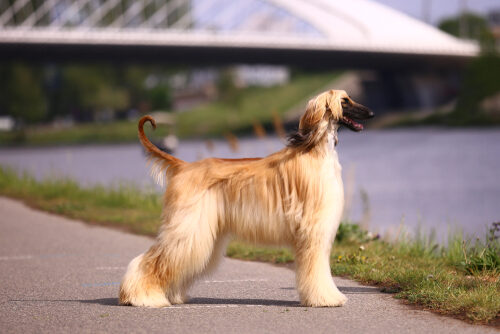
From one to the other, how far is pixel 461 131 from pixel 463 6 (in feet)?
78.4

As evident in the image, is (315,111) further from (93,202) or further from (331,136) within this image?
(93,202)

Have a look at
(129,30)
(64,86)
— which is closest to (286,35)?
(129,30)

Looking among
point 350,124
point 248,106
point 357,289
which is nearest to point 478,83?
point 248,106

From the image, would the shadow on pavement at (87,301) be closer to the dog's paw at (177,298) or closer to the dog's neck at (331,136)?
the dog's paw at (177,298)

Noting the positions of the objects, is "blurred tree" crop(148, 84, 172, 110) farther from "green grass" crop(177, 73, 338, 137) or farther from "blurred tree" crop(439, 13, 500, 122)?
"blurred tree" crop(439, 13, 500, 122)

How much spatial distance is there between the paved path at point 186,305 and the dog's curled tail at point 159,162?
1.10 m

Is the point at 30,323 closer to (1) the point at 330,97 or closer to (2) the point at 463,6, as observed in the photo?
(1) the point at 330,97

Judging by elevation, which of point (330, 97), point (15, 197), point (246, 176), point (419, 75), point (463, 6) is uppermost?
point (463, 6)

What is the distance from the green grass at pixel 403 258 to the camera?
19.5ft

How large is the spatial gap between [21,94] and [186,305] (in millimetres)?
59316

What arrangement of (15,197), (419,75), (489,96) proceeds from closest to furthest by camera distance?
1. (15,197)
2. (489,96)
3. (419,75)

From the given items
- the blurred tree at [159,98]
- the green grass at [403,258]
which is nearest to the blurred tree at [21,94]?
the blurred tree at [159,98]

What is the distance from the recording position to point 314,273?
5809mm

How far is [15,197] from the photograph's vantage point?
51.5 feet
